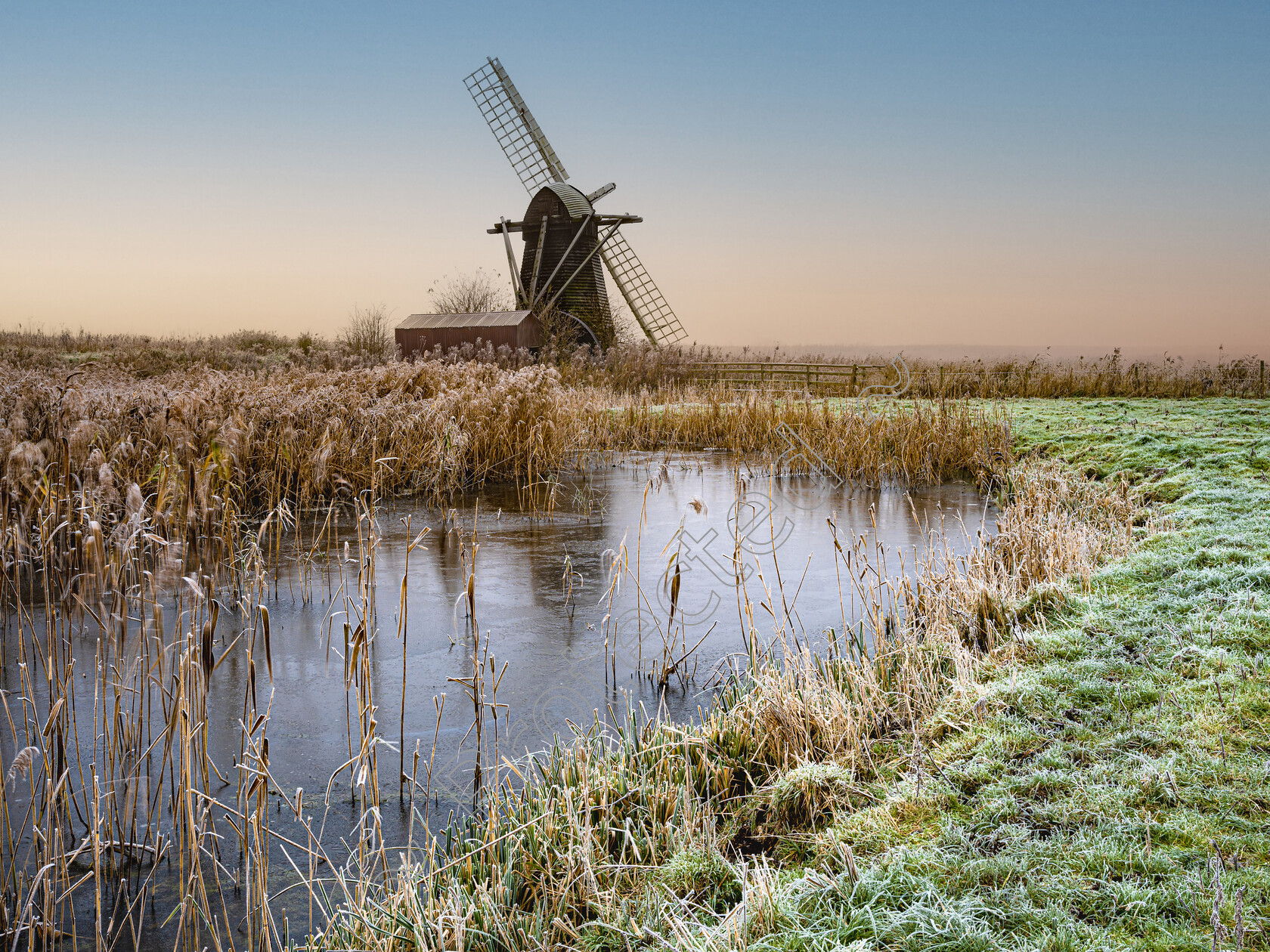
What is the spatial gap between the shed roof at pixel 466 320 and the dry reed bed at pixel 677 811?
57.8 feet

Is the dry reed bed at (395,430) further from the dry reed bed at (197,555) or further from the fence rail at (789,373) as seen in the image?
the fence rail at (789,373)

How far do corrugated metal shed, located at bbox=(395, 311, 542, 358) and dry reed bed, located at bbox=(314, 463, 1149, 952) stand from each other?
17196mm

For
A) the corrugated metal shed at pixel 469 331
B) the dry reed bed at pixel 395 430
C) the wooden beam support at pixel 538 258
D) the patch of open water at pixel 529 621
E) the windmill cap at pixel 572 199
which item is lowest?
the patch of open water at pixel 529 621

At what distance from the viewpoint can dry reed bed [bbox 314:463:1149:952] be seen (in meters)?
2.41

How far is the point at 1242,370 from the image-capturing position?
18.7 meters

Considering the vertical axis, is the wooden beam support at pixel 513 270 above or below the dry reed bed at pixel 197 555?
above

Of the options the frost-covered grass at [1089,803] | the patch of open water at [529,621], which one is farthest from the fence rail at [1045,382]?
the frost-covered grass at [1089,803]

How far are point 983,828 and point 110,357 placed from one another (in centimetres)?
2813

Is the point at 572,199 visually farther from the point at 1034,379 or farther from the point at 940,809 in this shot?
the point at 940,809

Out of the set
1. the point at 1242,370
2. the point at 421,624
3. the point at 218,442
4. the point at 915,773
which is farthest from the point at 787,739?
the point at 1242,370

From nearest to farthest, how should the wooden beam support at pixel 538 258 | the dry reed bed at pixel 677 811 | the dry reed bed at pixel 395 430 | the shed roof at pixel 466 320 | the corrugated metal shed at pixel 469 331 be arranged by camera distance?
the dry reed bed at pixel 677 811 → the dry reed bed at pixel 395 430 → the corrugated metal shed at pixel 469 331 → the shed roof at pixel 466 320 → the wooden beam support at pixel 538 258

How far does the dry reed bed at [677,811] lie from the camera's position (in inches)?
94.9

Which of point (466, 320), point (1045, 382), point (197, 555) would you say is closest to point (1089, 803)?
point (197, 555)

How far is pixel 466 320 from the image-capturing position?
22484 millimetres
